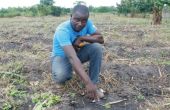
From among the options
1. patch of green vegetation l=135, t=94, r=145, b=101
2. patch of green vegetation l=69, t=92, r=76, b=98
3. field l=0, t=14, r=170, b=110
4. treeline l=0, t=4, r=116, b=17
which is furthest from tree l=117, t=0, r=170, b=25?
patch of green vegetation l=69, t=92, r=76, b=98

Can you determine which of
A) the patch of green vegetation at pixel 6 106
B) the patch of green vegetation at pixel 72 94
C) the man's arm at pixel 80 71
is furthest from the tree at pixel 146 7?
the patch of green vegetation at pixel 6 106

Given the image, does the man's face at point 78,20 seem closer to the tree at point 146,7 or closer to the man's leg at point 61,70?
the man's leg at point 61,70

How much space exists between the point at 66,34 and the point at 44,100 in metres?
0.90

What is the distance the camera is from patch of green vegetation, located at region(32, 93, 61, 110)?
4.52 metres

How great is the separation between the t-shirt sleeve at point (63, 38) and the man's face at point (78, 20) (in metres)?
0.16

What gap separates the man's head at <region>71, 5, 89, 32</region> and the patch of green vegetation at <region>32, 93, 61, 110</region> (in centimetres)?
95

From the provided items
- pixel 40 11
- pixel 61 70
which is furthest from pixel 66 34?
pixel 40 11

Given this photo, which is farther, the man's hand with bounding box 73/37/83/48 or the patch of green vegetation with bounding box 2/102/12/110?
the man's hand with bounding box 73/37/83/48

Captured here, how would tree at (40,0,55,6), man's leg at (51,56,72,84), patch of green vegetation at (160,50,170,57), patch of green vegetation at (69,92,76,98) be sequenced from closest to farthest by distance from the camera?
patch of green vegetation at (69,92,76,98)
man's leg at (51,56,72,84)
patch of green vegetation at (160,50,170,57)
tree at (40,0,55,6)

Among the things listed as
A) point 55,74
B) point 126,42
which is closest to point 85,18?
point 55,74

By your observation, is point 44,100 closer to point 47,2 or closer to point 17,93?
point 17,93

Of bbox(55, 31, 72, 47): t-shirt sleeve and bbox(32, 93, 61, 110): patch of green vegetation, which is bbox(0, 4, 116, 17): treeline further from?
bbox(55, 31, 72, 47): t-shirt sleeve

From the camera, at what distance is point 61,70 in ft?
16.3

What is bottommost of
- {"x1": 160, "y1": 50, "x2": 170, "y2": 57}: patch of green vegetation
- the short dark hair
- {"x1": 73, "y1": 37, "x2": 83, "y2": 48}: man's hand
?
{"x1": 160, "y1": 50, "x2": 170, "y2": 57}: patch of green vegetation
